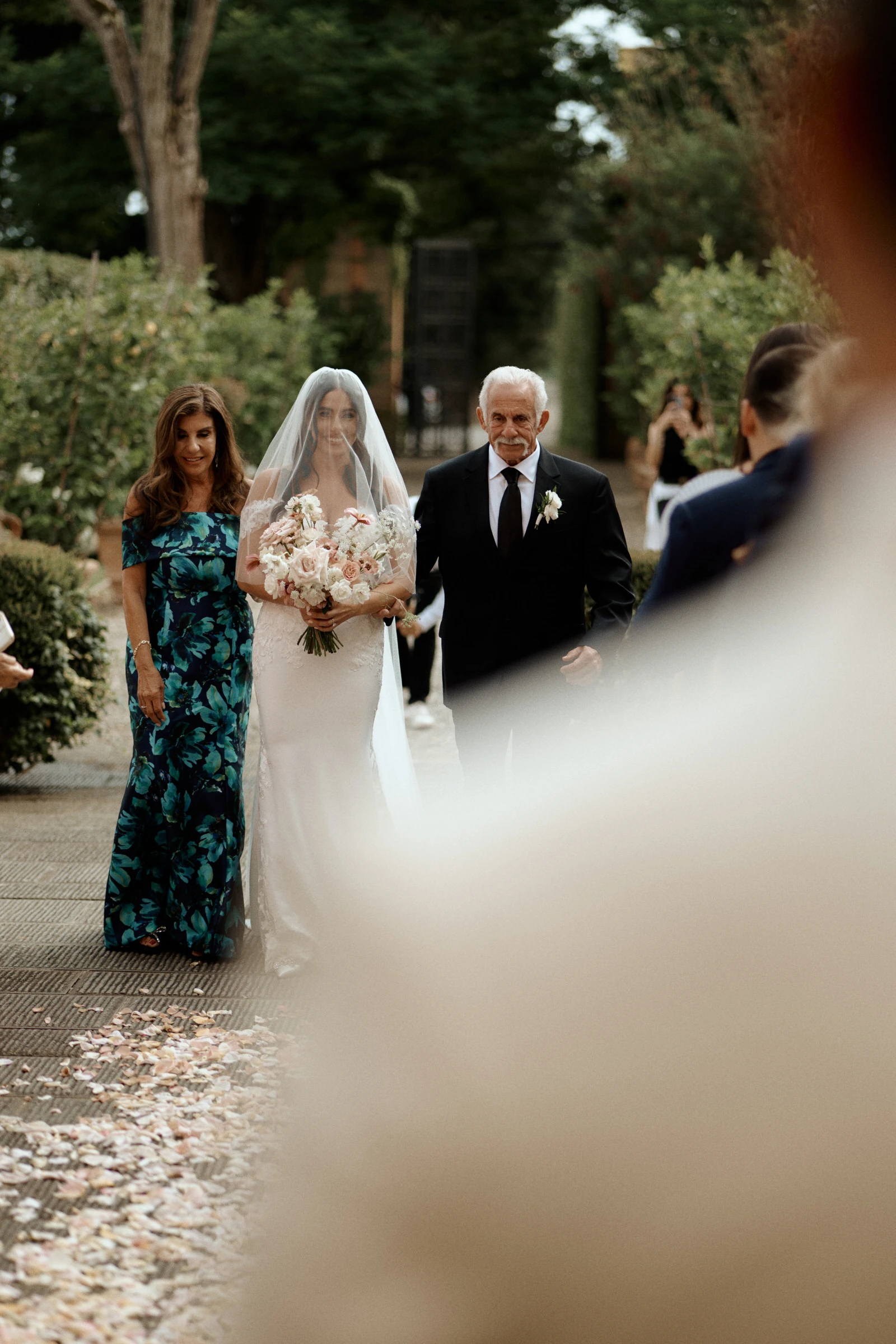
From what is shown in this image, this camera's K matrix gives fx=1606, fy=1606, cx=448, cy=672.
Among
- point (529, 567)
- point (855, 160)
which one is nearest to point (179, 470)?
point (529, 567)

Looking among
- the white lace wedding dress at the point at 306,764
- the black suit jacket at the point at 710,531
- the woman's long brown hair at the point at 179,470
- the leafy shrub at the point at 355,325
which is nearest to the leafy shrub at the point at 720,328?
the woman's long brown hair at the point at 179,470

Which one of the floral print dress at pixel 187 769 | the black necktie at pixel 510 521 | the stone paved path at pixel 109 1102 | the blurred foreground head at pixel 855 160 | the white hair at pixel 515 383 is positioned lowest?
the stone paved path at pixel 109 1102

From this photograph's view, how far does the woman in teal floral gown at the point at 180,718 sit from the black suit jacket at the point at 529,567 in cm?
87

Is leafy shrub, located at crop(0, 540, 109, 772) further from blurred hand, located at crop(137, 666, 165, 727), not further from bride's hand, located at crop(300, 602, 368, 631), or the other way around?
bride's hand, located at crop(300, 602, 368, 631)

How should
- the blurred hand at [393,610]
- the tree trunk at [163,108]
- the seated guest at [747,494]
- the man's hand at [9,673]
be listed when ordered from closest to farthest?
the seated guest at [747,494], the man's hand at [9,673], the blurred hand at [393,610], the tree trunk at [163,108]

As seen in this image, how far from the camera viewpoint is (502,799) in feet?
6.00

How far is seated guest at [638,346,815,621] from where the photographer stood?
212 cm

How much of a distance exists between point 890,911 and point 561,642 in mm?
3834

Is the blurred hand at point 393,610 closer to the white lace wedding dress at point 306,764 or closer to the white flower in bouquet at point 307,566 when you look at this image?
the white lace wedding dress at point 306,764

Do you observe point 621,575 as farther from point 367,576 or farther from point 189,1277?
point 189,1277

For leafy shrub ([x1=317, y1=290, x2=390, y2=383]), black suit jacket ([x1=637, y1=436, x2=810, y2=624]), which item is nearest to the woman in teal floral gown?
black suit jacket ([x1=637, y1=436, x2=810, y2=624])

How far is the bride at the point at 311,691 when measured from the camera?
5.61 m

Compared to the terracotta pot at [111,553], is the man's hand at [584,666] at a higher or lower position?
higher

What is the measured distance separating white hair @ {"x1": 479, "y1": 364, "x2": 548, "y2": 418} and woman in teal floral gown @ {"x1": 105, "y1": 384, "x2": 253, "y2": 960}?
1055 mm
